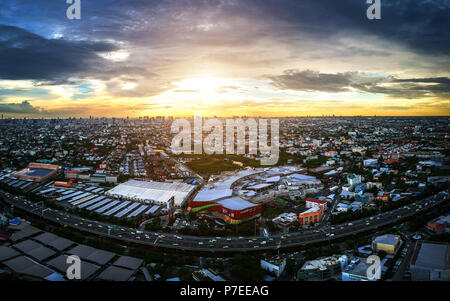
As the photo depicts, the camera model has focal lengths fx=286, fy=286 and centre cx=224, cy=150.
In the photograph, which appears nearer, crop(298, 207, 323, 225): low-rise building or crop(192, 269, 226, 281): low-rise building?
crop(192, 269, 226, 281): low-rise building

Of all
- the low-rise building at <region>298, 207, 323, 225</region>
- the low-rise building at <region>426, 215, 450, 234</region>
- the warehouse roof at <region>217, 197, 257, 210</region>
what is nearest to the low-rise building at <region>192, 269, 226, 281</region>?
the warehouse roof at <region>217, 197, 257, 210</region>

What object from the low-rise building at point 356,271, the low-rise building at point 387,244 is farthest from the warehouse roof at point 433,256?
the low-rise building at point 356,271

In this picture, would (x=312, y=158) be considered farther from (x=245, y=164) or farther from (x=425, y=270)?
(x=425, y=270)

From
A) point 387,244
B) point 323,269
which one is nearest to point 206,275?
point 323,269

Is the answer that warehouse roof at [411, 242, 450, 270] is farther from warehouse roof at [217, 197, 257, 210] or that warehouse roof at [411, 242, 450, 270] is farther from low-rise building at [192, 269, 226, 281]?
warehouse roof at [217, 197, 257, 210]

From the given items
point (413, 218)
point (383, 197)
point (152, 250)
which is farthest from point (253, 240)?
point (383, 197)

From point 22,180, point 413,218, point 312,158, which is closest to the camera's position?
point 413,218
